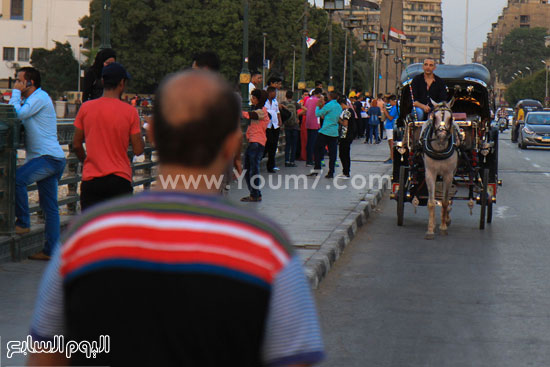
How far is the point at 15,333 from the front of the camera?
20.5ft

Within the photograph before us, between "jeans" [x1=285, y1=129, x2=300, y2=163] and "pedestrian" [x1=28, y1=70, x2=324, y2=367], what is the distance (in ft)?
70.0

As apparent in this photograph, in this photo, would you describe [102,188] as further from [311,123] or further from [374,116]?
[374,116]

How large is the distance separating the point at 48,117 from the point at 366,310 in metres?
3.43

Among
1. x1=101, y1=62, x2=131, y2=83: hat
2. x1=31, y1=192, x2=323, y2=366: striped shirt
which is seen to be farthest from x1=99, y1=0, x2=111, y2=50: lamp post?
x1=31, y1=192, x2=323, y2=366: striped shirt

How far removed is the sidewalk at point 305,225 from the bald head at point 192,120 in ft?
12.2

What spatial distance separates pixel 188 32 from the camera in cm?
8312

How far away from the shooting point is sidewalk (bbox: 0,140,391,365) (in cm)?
710

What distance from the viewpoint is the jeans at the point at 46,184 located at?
900cm

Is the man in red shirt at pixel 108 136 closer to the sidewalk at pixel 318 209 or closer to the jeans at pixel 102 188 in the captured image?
the jeans at pixel 102 188

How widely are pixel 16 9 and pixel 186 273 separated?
115748mm

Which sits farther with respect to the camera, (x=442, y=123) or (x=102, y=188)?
(x=442, y=123)

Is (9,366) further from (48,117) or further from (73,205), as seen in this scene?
(73,205)

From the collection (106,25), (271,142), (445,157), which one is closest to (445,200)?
(445,157)

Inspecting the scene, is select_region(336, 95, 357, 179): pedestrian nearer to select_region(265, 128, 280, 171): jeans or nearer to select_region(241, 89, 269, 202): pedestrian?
select_region(265, 128, 280, 171): jeans
